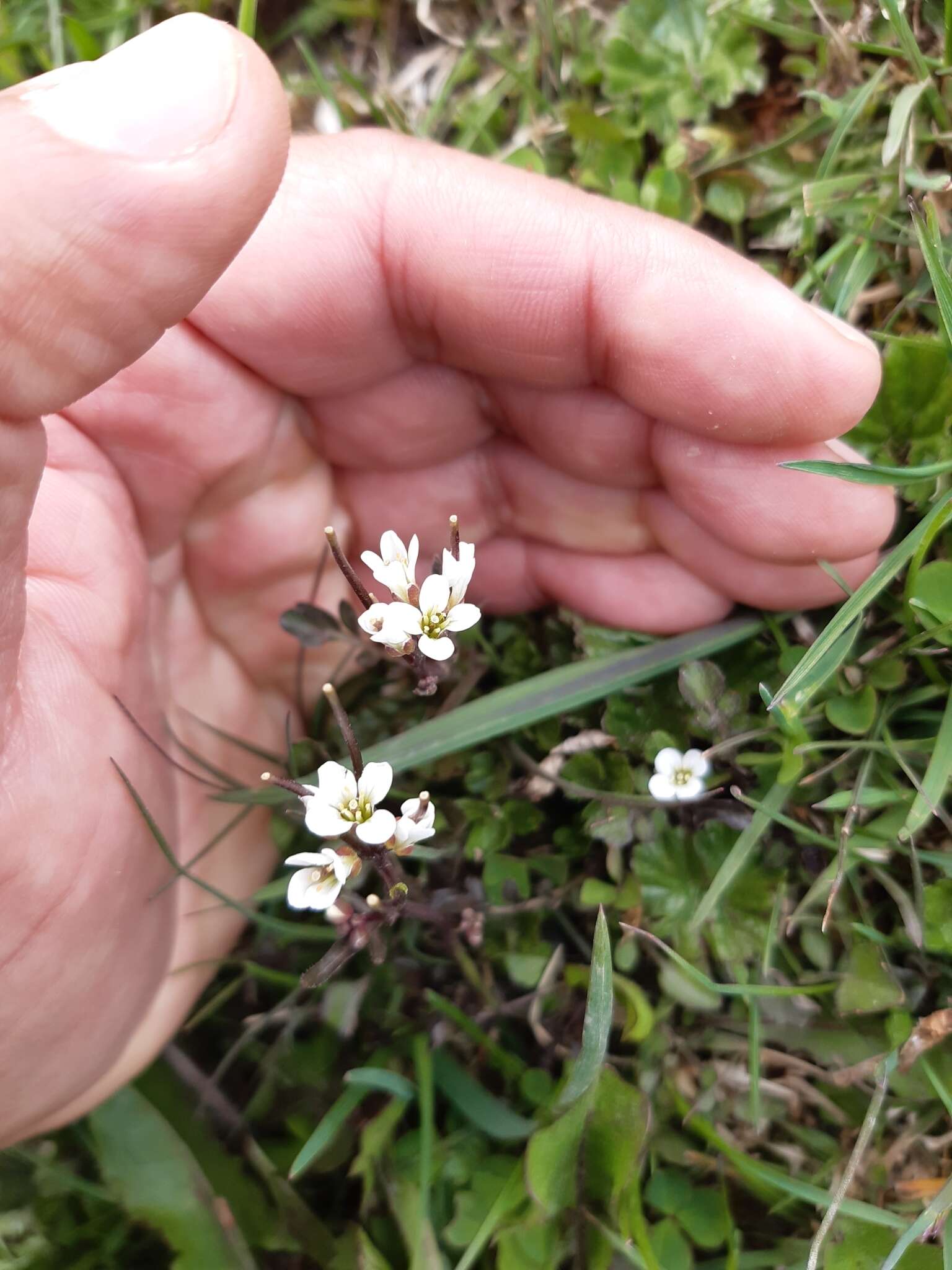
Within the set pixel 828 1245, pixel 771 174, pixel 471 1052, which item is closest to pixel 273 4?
pixel 771 174

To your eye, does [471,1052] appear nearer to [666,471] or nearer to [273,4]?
[666,471]

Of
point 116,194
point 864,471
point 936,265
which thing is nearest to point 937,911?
point 864,471

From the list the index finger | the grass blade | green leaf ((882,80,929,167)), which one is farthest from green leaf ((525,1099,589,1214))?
green leaf ((882,80,929,167))

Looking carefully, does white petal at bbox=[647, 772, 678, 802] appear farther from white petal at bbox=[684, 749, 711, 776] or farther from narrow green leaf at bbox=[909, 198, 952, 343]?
narrow green leaf at bbox=[909, 198, 952, 343]

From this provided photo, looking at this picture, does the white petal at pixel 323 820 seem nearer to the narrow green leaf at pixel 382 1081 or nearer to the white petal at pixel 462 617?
the white petal at pixel 462 617

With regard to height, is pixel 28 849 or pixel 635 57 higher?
pixel 635 57

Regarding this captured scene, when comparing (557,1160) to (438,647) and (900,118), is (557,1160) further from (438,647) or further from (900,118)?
(900,118)

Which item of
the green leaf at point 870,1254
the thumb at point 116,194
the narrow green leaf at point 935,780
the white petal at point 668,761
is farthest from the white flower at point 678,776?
the thumb at point 116,194
